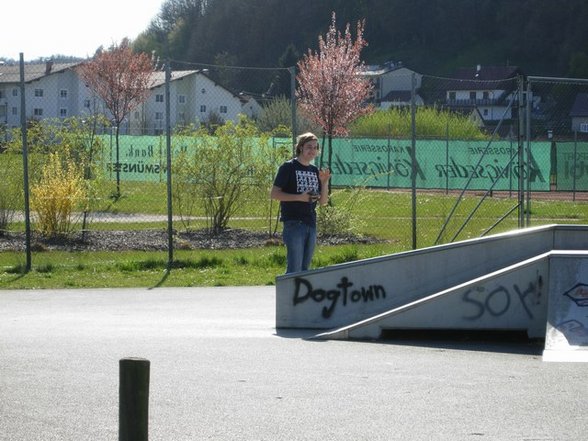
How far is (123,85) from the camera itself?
40.8m

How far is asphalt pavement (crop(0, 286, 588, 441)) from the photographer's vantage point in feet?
21.4

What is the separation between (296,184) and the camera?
11.0m

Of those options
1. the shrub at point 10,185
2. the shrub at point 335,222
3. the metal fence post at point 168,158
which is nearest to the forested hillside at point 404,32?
the shrub at point 10,185

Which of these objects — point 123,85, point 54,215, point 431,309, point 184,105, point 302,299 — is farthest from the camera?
point 123,85

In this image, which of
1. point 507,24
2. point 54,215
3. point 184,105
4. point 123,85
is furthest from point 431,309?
point 507,24

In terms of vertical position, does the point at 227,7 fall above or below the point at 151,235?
above

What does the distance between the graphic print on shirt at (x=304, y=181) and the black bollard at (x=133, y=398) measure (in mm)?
6809

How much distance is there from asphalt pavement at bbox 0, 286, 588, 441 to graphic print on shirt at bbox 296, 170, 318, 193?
1.38 m

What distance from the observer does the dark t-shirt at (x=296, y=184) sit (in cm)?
1101

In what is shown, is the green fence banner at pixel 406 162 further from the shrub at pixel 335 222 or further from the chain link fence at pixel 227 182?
the shrub at pixel 335 222

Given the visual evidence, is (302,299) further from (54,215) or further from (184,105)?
(184,105)

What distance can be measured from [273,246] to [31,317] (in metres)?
7.67

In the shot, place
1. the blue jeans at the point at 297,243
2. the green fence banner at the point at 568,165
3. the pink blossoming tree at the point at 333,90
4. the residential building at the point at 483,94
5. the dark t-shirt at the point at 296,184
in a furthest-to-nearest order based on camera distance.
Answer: the residential building at the point at 483,94 → the pink blossoming tree at the point at 333,90 → the green fence banner at the point at 568,165 → the blue jeans at the point at 297,243 → the dark t-shirt at the point at 296,184

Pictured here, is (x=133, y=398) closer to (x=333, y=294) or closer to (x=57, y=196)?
(x=333, y=294)
